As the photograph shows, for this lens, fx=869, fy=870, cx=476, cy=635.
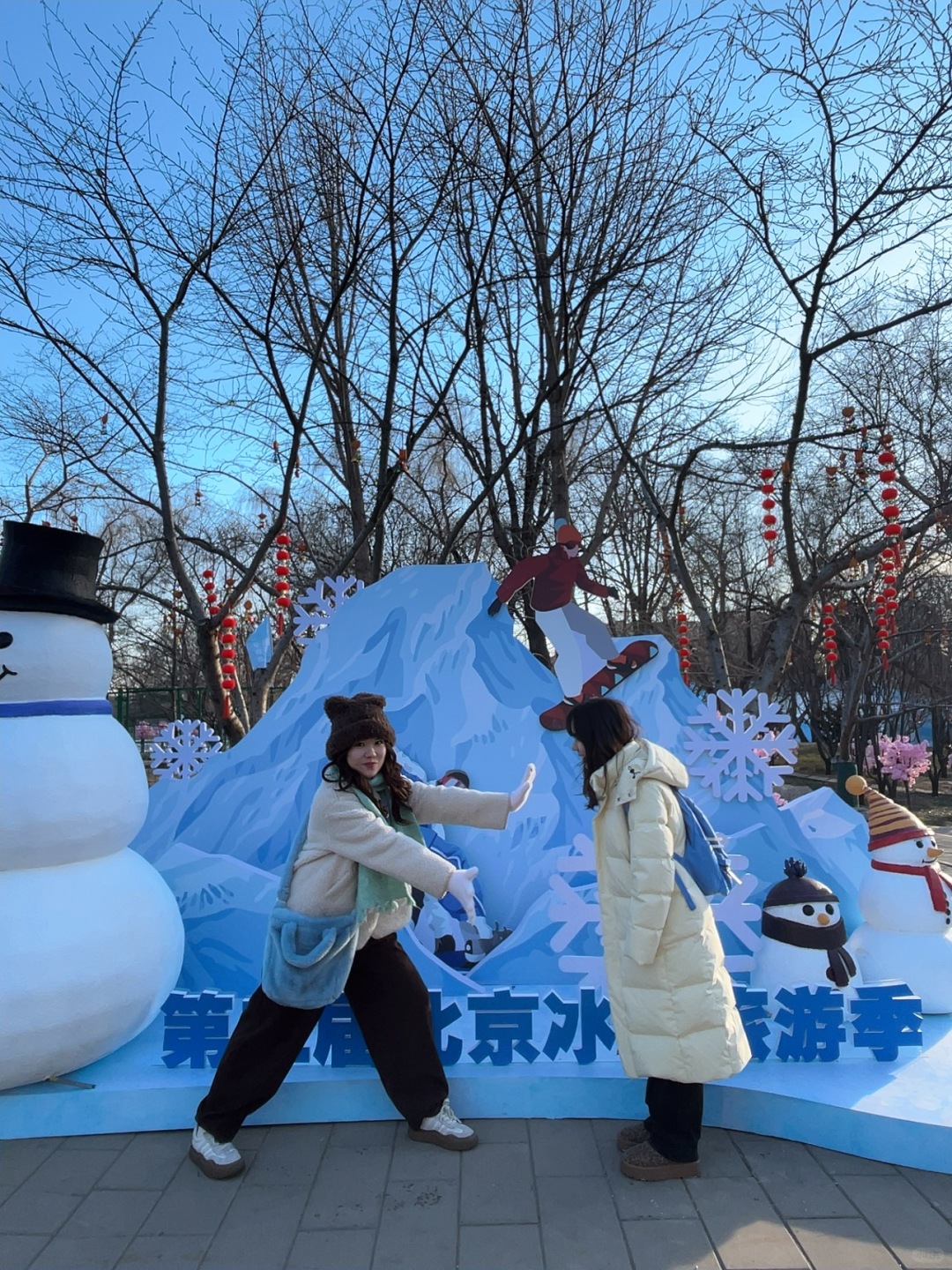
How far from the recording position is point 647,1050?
2469 mm

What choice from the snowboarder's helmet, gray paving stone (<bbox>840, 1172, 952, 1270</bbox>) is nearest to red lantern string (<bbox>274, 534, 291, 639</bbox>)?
the snowboarder's helmet

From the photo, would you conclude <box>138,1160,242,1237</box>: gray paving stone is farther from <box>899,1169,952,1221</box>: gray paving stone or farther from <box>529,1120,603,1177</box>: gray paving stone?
<box>899,1169,952,1221</box>: gray paving stone

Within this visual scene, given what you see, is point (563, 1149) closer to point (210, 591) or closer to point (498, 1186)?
point (498, 1186)

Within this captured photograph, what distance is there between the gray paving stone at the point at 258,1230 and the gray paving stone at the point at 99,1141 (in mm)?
557

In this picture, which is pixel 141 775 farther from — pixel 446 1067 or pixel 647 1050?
pixel 647 1050

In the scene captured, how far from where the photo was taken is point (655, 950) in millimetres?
2420

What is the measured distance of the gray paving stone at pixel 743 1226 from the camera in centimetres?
217

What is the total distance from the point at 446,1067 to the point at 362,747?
122cm

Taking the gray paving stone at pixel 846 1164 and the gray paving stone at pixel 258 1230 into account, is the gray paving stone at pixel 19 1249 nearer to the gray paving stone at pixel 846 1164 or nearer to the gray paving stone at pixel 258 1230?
the gray paving stone at pixel 258 1230

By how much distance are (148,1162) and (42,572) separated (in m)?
2.01

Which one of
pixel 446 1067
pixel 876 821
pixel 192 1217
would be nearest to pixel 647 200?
pixel 876 821

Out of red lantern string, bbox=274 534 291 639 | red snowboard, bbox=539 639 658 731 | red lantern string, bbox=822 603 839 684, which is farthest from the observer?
red lantern string, bbox=822 603 839 684

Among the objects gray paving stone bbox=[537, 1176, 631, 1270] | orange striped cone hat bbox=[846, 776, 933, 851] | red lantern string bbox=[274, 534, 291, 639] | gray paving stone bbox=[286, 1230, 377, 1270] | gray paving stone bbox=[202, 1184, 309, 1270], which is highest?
red lantern string bbox=[274, 534, 291, 639]

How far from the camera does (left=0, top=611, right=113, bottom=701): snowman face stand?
10.2 feet
